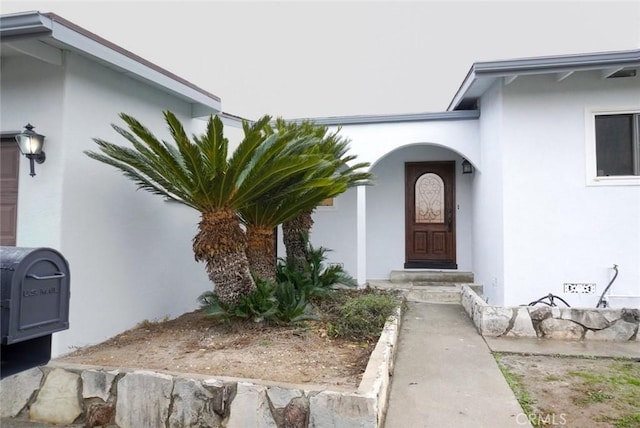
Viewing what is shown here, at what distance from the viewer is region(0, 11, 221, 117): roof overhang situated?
141 inches

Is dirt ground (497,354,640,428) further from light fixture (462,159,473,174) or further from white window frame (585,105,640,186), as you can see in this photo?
light fixture (462,159,473,174)

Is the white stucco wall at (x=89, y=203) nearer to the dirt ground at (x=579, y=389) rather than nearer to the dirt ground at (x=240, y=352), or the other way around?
the dirt ground at (x=240, y=352)

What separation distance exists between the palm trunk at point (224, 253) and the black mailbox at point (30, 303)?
2070mm

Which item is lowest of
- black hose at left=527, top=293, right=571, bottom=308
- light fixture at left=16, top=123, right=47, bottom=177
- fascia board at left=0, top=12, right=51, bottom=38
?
black hose at left=527, top=293, right=571, bottom=308

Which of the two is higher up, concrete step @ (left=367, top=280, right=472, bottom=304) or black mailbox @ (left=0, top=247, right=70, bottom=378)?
black mailbox @ (left=0, top=247, right=70, bottom=378)

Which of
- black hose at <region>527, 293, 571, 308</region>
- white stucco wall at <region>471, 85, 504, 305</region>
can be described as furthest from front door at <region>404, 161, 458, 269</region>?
black hose at <region>527, 293, 571, 308</region>

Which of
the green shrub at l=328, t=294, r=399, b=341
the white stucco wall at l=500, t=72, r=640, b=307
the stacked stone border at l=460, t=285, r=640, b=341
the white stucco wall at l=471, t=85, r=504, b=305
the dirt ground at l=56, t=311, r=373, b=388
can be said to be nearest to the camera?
the dirt ground at l=56, t=311, r=373, b=388

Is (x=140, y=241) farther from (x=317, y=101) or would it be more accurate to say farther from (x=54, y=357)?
(x=317, y=101)

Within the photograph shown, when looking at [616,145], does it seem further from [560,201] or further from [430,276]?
[430,276]

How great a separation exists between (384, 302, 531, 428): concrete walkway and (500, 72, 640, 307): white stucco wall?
5.25 ft

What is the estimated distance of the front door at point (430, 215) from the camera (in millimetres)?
8977

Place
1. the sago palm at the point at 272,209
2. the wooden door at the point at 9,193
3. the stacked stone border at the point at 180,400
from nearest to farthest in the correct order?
the stacked stone border at the point at 180,400, the wooden door at the point at 9,193, the sago palm at the point at 272,209

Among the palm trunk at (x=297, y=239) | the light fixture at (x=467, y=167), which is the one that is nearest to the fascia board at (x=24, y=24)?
the palm trunk at (x=297, y=239)

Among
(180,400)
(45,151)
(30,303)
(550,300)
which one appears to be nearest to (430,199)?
(550,300)
